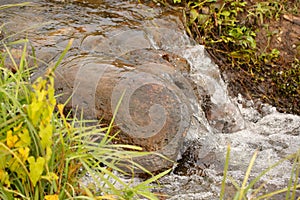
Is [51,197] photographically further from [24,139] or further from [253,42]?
[253,42]

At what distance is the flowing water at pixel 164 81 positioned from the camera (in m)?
2.89

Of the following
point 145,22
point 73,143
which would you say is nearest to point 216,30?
point 145,22

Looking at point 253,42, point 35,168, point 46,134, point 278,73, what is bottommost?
point 278,73

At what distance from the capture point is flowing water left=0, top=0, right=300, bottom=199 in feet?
9.49

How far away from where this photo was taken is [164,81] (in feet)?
10.2

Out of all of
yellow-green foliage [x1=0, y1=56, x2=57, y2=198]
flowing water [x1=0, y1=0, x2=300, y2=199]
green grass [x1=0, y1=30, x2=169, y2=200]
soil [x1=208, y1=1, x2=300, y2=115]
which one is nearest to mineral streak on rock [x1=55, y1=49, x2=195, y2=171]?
flowing water [x1=0, y1=0, x2=300, y2=199]

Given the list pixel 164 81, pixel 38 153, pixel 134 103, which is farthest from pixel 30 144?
pixel 164 81

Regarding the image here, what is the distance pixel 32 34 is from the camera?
3.71 metres

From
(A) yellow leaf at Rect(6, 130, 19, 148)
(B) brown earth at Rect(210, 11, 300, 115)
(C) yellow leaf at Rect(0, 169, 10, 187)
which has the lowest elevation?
(B) brown earth at Rect(210, 11, 300, 115)

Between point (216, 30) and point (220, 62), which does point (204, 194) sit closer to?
point (220, 62)

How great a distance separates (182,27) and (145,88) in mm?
1579

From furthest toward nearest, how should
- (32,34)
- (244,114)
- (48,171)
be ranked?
(244,114) < (32,34) < (48,171)

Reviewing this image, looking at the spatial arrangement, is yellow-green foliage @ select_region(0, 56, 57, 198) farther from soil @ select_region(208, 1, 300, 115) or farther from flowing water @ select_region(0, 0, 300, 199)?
soil @ select_region(208, 1, 300, 115)

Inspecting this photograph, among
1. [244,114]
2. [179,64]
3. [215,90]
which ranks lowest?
[244,114]
